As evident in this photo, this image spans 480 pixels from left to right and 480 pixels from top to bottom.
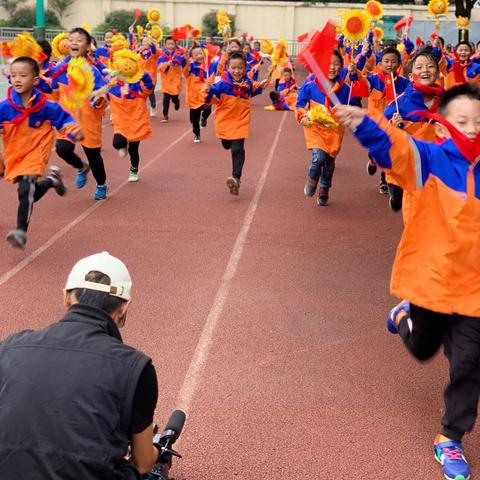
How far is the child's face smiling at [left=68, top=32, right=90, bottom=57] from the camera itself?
824 cm

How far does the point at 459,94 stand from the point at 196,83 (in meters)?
12.3

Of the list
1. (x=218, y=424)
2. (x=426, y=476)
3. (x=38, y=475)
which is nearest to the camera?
(x=38, y=475)

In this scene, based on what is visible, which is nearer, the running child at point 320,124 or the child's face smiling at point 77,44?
the running child at point 320,124

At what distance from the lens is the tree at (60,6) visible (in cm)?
5259

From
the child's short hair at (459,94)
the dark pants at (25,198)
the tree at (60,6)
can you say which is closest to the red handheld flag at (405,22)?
the dark pants at (25,198)

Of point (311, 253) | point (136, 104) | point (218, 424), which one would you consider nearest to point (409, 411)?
point (218, 424)

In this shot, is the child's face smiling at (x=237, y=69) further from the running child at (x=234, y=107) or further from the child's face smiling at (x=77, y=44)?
the child's face smiling at (x=77, y=44)

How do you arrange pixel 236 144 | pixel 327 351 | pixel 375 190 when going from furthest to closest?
pixel 375 190, pixel 236 144, pixel 327 351

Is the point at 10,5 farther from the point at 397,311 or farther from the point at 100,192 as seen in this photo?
the point at 397,311

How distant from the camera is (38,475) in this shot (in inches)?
86.4

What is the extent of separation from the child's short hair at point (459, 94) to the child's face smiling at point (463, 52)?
9.80 m

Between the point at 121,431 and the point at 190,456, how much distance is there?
1.35 metres

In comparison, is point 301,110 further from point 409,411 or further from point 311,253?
point 409,411

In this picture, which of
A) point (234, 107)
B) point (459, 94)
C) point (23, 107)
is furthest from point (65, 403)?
point (234, 107)
